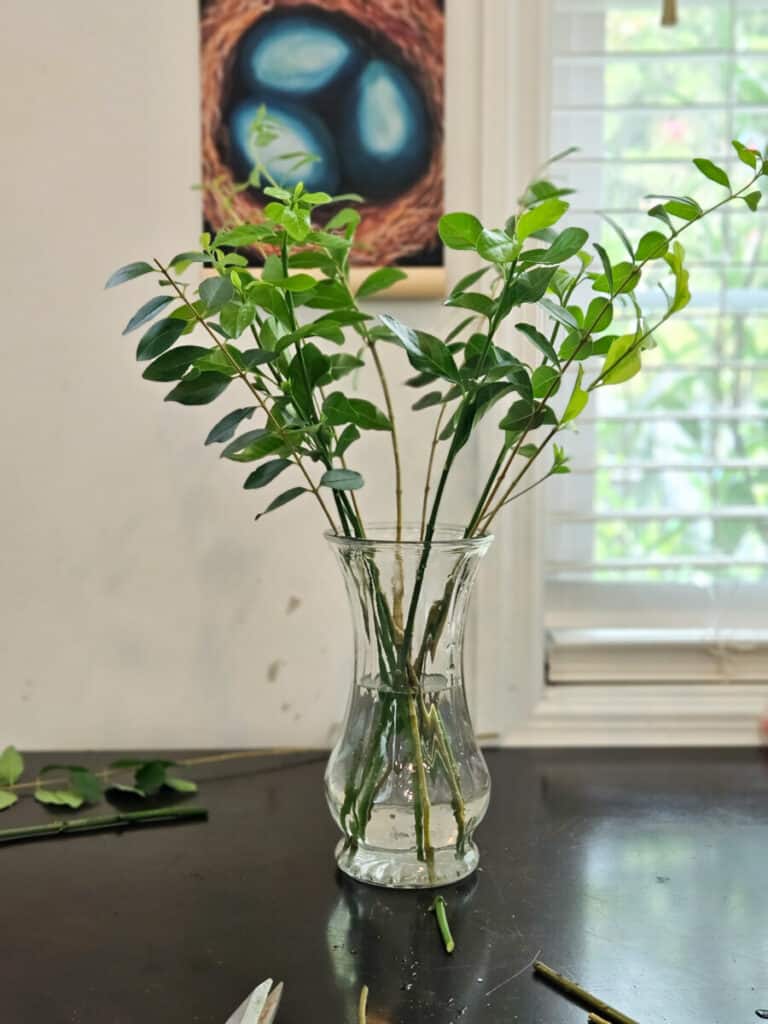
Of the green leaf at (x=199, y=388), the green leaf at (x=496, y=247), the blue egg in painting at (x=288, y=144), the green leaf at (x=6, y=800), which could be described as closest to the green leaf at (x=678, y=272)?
the green leaf at (x=496, y=247)

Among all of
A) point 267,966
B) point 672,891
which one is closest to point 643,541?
point 672,891

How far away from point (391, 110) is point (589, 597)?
56cm

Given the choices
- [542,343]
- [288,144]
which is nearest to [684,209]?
[542,343]

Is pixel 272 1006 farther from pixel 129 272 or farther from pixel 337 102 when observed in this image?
pixel 337 102

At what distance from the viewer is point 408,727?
0.87 meters

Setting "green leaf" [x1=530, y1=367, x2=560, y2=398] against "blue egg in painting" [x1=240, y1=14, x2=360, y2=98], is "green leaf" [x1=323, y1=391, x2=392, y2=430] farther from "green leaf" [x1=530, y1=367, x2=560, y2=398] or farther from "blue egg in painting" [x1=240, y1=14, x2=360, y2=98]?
"blue egg in painting" [x1=240, y1=14, x2=360, y2=98]

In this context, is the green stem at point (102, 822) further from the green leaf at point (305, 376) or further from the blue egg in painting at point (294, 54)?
the blue egg in painting at point (294, 54)

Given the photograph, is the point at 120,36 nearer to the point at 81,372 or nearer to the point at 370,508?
the point at 81,372

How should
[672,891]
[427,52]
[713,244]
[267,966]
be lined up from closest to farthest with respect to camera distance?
[267,966] → [672,891] → [427,52] → [713,244]

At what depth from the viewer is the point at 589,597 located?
50.9 inches

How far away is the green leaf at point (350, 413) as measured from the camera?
0.84 meters

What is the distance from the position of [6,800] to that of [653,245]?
74cm

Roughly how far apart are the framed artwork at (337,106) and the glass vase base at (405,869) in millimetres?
554

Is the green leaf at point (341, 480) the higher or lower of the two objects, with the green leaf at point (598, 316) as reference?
lower
